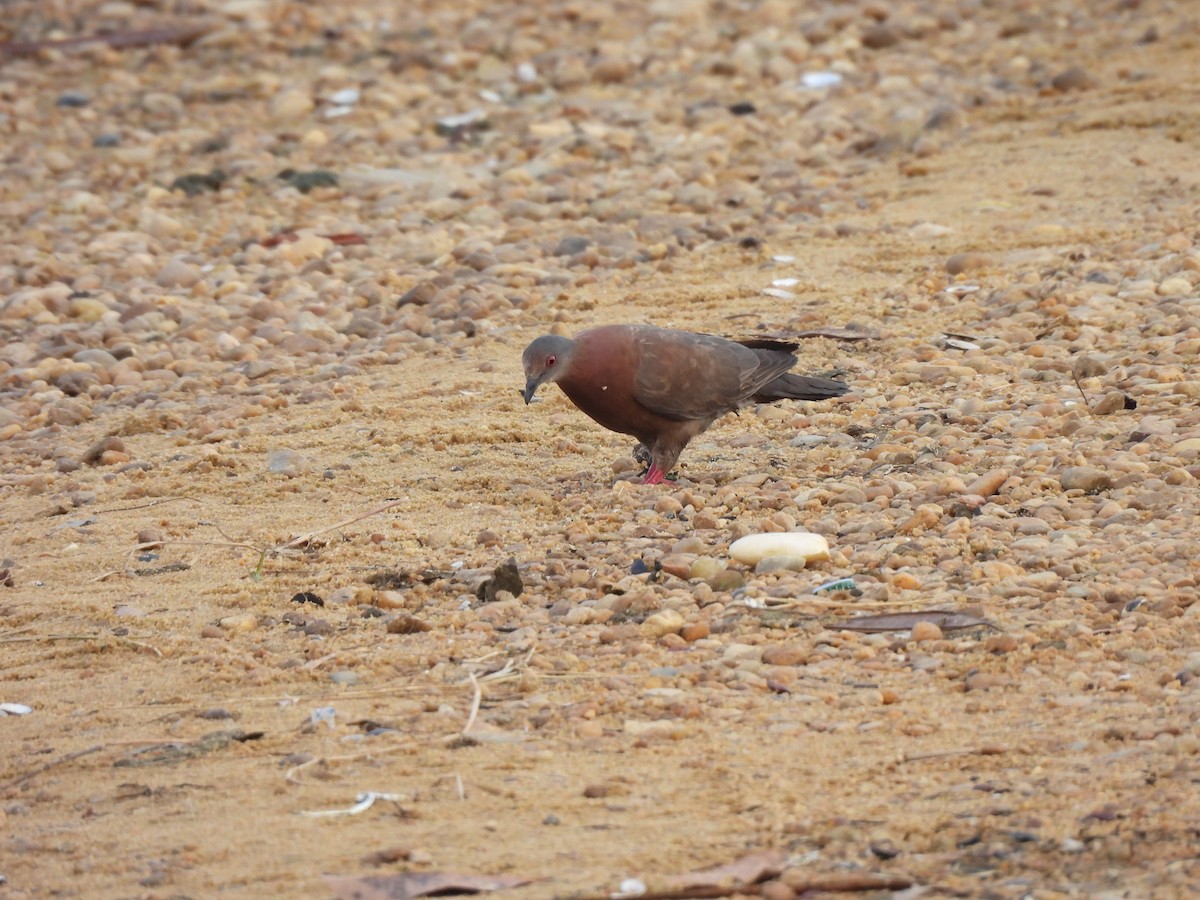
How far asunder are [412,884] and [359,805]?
425 millimetres

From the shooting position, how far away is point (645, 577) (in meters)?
4.92

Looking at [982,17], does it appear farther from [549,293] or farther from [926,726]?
[926,726]

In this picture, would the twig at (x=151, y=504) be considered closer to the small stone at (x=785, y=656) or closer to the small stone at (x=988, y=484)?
the small stone at (x=785, y=656)

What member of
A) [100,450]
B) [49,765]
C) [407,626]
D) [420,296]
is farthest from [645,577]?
[420,296]

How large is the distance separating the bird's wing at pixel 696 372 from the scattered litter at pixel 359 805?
252 cm

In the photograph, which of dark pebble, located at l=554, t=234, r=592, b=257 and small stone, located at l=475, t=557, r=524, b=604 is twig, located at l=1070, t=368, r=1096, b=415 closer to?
small stone, located at l=475, t=557, r=524, b=604

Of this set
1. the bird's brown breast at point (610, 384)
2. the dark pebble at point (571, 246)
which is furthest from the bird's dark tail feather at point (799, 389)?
the dark pebble at point (571, 246)

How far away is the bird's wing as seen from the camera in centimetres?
600

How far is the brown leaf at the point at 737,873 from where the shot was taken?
3174 mm

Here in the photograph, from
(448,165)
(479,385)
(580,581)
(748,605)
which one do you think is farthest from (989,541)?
(448,165)

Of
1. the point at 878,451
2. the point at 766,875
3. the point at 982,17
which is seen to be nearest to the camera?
the point at 766,875

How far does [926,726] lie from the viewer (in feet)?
12.7

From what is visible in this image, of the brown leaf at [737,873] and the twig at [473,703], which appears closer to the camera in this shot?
the brown leaf at [737,873]

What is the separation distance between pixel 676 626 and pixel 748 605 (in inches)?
9.0
